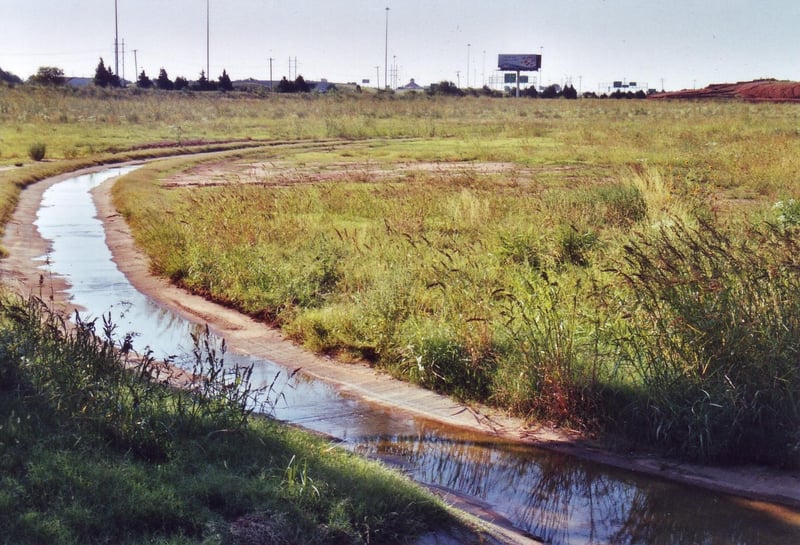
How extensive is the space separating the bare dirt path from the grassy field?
0.21m

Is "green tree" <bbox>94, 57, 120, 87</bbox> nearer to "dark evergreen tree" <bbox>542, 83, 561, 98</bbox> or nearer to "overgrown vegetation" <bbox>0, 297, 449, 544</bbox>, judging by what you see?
"dark evergreen tree" <bbox>542, 83, 561, 98</bbox>

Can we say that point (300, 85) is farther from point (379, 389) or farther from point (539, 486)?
point (539, 486)

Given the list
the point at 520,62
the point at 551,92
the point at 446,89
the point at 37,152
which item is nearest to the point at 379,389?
the point at 37,152

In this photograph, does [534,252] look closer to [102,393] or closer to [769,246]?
[769,246]

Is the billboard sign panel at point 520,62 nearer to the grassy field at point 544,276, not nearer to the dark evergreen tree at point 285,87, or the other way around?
the dark evergreen tree at point 285,87

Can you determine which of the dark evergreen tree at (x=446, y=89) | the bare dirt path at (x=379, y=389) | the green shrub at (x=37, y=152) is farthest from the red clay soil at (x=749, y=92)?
the bare dirt path at (x=379, y=389)

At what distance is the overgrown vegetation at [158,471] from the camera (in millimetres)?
4961

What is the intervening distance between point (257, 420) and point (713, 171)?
20212 mm

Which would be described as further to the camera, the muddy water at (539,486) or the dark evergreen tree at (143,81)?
the dark evergreen tree at (143,81)

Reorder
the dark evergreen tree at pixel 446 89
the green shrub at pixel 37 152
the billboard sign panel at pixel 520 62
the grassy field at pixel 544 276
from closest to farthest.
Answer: the grassy field at pixel 544 276 < the green shrub at pixel 37 152 < the dark evergreen tree at pixel 446 89 < the billboard sign panel at pixel 520 62

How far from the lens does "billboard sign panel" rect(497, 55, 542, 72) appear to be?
133 meters

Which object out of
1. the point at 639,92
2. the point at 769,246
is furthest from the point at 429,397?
the point at 639,92

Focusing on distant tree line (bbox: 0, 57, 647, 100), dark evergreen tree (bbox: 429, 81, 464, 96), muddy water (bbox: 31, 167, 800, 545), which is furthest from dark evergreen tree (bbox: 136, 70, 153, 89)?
muddy water (bbox: 31, 167, 800, 545)

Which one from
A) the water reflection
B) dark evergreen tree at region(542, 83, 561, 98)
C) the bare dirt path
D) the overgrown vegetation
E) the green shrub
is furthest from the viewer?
dark evergreen tree at region(542, 83, 561, 98)
